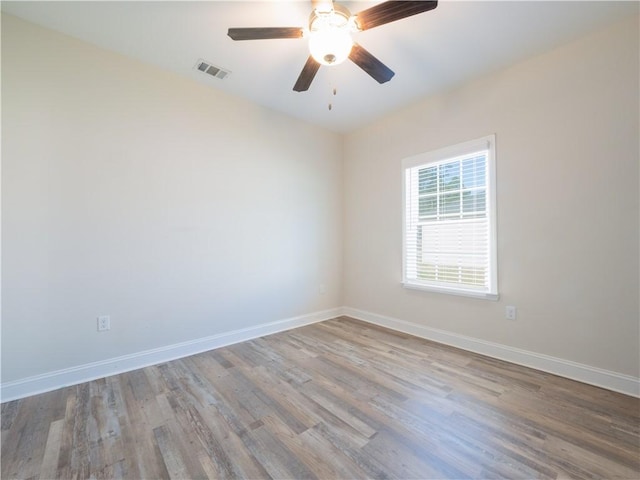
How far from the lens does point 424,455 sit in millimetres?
1445

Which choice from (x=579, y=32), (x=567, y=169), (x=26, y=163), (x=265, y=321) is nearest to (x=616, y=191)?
(x=567, y=169)

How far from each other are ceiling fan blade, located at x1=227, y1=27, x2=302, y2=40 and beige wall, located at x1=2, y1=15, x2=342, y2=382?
135 cm

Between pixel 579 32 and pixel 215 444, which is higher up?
pixel 579 32

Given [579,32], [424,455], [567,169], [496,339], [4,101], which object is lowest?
[424,455]

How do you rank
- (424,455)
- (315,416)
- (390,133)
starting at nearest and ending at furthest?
(424,455), (315,416), (390,133)

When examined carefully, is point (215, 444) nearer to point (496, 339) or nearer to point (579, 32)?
point (496, 339)

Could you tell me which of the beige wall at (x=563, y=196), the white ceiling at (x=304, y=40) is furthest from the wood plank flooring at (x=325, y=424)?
the white ceiling at (x=304, y=40)

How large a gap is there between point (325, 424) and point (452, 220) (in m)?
2.34

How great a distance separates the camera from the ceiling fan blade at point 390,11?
4.89 feet

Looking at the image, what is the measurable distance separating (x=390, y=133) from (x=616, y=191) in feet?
7.36

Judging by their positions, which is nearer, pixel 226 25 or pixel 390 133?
pixel 226 25

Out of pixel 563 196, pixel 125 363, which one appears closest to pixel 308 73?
pixel 563 196

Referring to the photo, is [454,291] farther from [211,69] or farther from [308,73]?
[211,69]

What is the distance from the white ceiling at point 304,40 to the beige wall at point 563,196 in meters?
0.26
